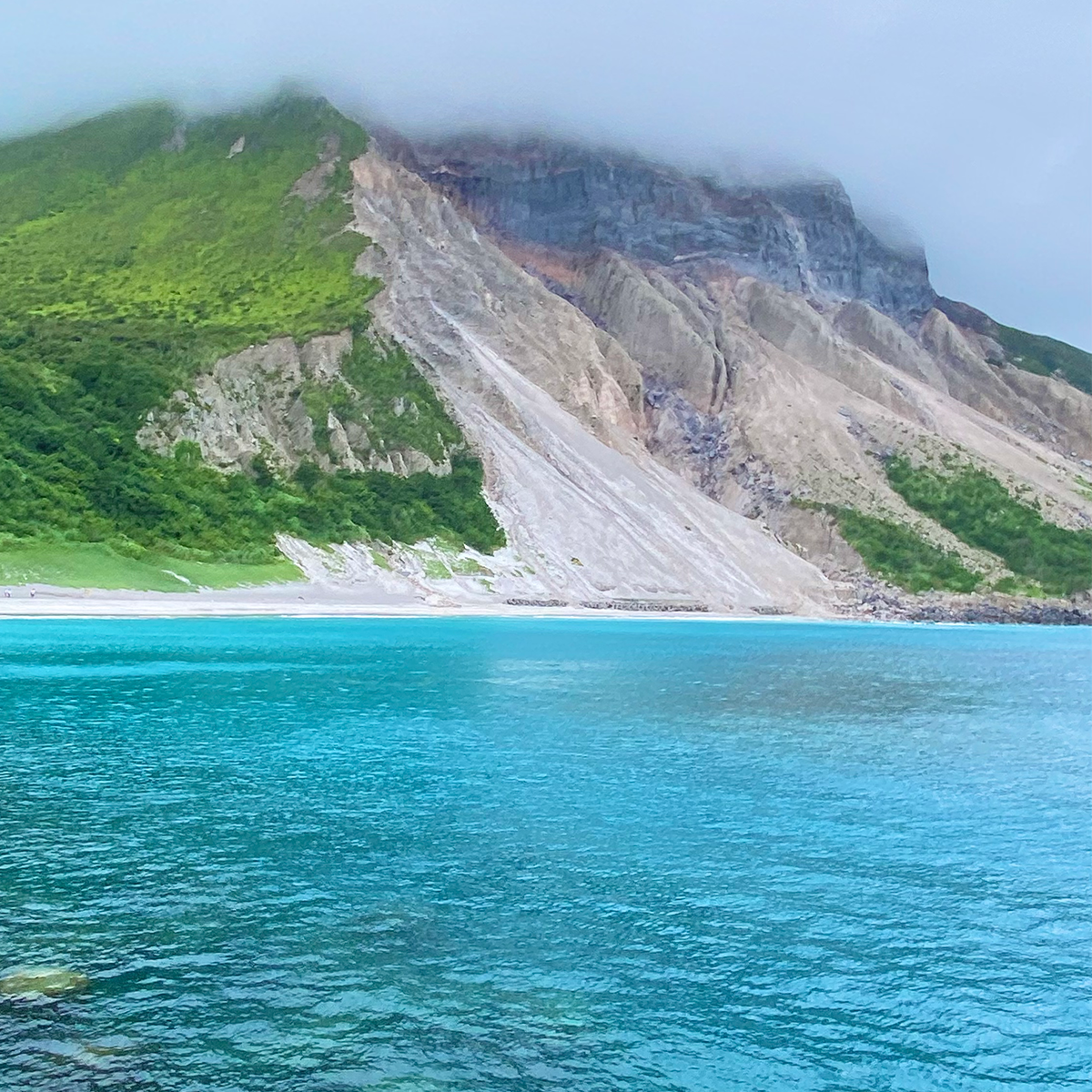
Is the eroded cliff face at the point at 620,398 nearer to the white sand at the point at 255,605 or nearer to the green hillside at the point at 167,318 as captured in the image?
the white sand at the point at 255,605

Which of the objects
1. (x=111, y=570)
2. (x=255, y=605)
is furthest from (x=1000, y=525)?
(x=111, y=570)

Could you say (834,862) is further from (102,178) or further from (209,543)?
(102,178)

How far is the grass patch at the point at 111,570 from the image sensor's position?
250ft

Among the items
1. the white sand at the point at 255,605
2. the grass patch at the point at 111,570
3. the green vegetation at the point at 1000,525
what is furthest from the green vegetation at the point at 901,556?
the grass patch at the point at 111,570

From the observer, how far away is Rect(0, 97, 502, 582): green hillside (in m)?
88.6

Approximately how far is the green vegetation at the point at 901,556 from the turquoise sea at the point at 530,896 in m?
112

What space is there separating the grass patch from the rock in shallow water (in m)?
67.5

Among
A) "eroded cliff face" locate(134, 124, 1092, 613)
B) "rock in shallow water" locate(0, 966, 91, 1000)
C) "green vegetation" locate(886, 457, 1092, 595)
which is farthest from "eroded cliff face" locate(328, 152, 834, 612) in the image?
"rock in shallow water" locate(0, 966, 91, 1000)

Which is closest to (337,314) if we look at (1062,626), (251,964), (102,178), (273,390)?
(273,390)

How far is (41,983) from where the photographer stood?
44.0ft

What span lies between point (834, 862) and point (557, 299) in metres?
143

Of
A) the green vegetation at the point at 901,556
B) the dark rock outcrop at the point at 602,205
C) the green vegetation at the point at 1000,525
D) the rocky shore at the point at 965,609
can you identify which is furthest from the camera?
the dark rock outcrop at the point at 602,205

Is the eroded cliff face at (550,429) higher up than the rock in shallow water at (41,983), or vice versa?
the eroded cliff face at (550,429)

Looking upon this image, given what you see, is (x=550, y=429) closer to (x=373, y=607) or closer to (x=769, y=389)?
(x=373, y=607)
